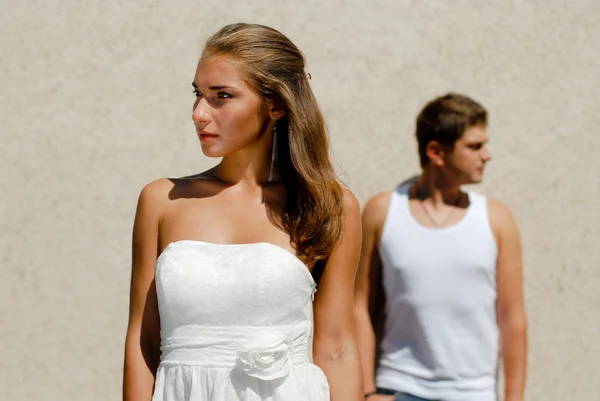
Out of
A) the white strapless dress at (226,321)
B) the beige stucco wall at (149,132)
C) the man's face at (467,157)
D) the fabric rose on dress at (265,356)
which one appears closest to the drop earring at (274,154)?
the white strapless dress at (226,321)

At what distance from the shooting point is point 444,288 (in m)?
3.70

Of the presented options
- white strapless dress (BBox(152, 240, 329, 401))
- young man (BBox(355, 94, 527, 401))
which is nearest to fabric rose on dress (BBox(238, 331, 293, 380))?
white strapless dress (BBox(152, 240, 329, 401))

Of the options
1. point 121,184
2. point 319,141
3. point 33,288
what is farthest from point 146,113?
point 319,141

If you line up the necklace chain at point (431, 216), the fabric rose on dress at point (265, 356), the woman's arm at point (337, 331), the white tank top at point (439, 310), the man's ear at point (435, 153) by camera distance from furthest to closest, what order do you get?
1. the man's ear at point (435, 153)
2. the necklace chain at point (431, 216)
3. the white tank top at point (439, 310)
4. the woman's arm at point (337, 331)
5. the fabric rose on dress at point (265, 356)

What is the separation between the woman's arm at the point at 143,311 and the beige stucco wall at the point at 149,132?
71.9 inches

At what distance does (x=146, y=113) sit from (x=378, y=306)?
122 cm

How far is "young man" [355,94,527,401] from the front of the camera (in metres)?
3.65

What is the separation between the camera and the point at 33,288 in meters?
4.36

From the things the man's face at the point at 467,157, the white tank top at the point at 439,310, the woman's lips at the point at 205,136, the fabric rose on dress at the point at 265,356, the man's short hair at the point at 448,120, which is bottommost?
the white tank top at the point at 439,310

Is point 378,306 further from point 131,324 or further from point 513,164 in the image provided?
point 131,324

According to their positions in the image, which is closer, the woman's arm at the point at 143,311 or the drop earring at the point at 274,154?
the woman's arm at the point at 143,311

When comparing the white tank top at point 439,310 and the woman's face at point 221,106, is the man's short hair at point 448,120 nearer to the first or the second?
the white tank top at point 439,310

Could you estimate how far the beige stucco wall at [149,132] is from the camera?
4359mm

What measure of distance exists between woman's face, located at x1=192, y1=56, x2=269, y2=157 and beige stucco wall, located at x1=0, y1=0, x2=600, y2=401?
187 cm
